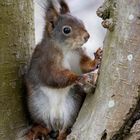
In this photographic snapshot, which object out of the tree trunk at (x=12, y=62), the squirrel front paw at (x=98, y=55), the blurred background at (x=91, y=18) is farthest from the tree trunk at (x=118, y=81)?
the blurred background at (x=91, y=18)

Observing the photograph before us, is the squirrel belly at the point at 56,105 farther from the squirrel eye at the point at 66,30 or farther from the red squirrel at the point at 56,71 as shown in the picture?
the squirrel eye at the point at 66,30

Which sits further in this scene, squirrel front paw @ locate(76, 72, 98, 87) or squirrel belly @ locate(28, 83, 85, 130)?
squirrel belly @ locate(28, 83, 85, 130)

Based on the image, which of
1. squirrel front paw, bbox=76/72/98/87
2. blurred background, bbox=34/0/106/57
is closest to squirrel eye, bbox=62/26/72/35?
squirrel front paw, bbox=76/72/98/87

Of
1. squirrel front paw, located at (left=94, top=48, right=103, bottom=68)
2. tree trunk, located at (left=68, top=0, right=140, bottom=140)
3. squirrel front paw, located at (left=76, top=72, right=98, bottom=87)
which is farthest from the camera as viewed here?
squirrel front paw, located at (left=94, top=48, right=103, bottom=68)

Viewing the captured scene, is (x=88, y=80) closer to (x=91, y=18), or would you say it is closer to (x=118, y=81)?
(x=118, y=81)

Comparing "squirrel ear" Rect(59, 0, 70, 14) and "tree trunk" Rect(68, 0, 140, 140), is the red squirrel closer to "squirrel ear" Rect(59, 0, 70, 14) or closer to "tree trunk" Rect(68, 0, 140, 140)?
"squirrel ear" Rect(59, 0, 70, 14)
